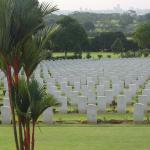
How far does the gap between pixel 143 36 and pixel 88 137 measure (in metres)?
49.0

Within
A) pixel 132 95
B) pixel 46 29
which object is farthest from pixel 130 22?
pixel 46 29

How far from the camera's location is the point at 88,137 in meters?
10.1

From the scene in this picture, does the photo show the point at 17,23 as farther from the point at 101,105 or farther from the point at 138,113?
the point at 101,105

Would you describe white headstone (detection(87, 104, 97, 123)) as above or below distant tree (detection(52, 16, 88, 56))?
below

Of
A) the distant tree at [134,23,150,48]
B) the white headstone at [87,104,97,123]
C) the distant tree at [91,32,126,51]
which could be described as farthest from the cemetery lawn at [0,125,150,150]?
the distant tree at [91,32,126,51]

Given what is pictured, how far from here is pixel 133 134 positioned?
1040 centimetres

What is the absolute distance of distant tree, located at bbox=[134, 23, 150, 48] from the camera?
58062 millimetres

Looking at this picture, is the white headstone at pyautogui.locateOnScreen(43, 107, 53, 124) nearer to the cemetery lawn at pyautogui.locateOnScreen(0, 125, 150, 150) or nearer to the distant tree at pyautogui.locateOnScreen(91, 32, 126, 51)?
the cemetery lawn at pyautogui.locateOnScreen(0, 125, 150, 150)

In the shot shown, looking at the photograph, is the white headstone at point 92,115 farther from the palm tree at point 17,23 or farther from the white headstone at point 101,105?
the palm tree at point 17,23

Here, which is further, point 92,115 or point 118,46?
point 118,46

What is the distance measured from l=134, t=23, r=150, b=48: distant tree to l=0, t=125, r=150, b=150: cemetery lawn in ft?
156

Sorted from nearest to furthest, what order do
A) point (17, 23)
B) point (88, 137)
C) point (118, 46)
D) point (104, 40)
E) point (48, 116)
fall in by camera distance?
point (17, 23) → point (88, 137) → point (48, 116) → point (118, 46) → point (104, 40)

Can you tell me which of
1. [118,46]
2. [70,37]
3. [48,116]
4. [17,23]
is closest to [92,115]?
[48,116]

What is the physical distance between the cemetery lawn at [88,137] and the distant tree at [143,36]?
4749 centimetres
